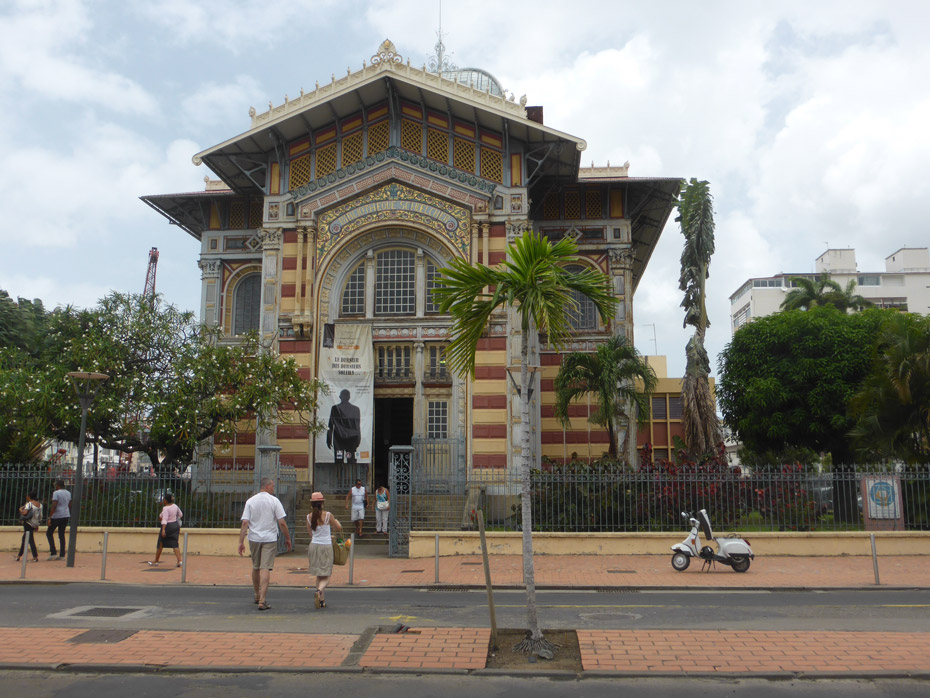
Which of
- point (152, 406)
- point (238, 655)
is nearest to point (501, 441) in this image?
point (152, 406)

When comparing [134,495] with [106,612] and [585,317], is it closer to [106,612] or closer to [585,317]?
[106,612]

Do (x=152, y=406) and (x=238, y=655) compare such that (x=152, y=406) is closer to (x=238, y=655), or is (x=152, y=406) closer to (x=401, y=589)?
(x=401, y=589)

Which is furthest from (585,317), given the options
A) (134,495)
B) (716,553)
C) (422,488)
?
(134,495)

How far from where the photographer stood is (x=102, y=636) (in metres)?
9.80

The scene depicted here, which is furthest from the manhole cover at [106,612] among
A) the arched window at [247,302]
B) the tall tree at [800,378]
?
the tall tree at [800,378]

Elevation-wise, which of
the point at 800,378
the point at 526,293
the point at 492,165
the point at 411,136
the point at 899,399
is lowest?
the point at 899,399

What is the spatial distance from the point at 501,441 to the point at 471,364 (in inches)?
631

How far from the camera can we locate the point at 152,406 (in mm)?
22781

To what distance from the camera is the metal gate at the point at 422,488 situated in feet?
65.3

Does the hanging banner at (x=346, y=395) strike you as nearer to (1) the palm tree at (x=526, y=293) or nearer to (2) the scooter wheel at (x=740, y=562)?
(2) the scooter wheel at (x=740, y=562)

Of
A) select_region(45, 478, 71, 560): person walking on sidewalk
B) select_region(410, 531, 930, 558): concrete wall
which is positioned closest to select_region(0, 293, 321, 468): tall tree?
select_region(45, 478, 71, 560): person walking on sidewalk

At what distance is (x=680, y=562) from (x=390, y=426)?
50.2 ft

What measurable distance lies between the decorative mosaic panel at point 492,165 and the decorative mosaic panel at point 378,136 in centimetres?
342

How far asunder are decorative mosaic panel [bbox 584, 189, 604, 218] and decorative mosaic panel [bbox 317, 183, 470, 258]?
615 cm
